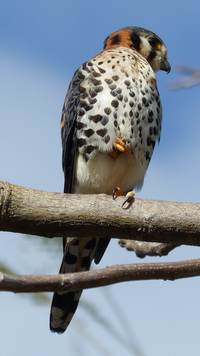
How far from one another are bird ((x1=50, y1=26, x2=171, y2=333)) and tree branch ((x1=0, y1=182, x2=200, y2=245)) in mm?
1560

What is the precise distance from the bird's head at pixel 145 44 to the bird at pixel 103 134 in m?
0.40

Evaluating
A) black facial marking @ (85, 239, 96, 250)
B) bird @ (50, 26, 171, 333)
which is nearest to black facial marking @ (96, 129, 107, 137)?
bird @ (50, 26, 171, 333)

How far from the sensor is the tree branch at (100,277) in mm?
2520

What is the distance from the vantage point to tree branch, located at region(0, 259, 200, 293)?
8.27 ft

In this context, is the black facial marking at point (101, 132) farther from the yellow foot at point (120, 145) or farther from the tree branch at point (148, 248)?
the tree branch at point (148, 248)

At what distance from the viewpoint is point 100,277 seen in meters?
2.74

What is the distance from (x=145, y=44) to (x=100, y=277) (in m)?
4.73

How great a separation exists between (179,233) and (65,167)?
2359mm

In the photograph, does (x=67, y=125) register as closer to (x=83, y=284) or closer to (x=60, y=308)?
(x=60, y=308)

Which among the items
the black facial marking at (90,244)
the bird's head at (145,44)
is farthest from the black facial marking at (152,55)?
the black facial marking at (90,244)

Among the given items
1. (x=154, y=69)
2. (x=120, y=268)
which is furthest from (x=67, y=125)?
(x=120, y=268)

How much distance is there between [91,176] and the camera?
6191 mm

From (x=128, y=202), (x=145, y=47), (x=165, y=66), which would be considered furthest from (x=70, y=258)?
(x=128, y=202)

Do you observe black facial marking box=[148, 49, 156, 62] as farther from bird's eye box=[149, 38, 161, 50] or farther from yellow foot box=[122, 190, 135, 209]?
yellow foot box=[122, 190, 135, 209]
